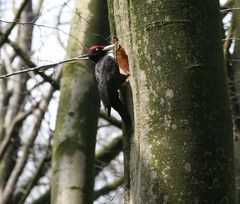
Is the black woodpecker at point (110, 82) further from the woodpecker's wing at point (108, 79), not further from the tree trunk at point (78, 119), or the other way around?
the tree trunk at point (78, 119)

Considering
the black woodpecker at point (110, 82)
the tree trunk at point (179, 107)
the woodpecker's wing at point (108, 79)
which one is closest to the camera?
the tree trunk at point (179, 107)

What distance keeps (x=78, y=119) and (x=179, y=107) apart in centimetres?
214

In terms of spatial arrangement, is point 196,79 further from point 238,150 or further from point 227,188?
point 238,150

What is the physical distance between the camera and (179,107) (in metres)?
2.30

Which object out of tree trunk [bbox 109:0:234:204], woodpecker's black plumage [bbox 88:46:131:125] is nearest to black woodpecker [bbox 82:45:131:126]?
woodpecker's black plumage [bbox 88:46:131:125]

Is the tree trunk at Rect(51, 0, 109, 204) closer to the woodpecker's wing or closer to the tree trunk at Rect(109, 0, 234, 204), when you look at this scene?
the woodpecker's wing

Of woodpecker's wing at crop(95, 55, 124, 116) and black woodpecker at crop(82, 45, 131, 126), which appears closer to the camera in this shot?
black woodpecker at crop(82, 45, 131, 126)

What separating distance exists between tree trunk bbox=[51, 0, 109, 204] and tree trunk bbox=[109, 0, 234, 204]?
5.37 feet

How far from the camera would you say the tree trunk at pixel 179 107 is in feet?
7.18

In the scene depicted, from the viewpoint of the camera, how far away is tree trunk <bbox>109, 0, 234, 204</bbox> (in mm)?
2189

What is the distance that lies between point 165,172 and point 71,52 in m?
2.61

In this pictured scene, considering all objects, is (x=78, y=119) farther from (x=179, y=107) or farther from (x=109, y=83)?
(x=179, y=107)

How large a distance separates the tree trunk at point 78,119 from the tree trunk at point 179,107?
5.37ft

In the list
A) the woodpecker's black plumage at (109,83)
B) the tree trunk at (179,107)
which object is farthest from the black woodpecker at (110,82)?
the tree trunk at (179,107)
